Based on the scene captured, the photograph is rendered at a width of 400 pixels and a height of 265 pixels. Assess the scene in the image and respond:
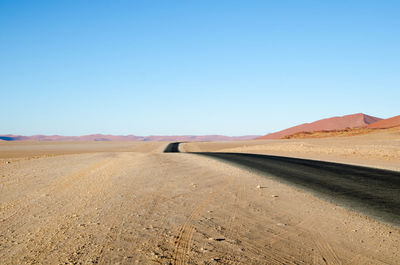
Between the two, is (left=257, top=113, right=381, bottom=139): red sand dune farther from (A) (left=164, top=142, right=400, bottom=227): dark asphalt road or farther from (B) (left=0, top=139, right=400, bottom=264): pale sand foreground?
(B) (left=0, top=139, right=400, bottom=264): pale sand foreground

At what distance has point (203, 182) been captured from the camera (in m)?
11.8

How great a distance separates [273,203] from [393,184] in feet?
19.2

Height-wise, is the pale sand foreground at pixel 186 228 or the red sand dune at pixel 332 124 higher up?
the red sand dune at pixel 332 124

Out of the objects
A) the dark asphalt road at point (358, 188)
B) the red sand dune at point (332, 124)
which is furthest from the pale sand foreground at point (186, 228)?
the red sand dune at point (332, 124)

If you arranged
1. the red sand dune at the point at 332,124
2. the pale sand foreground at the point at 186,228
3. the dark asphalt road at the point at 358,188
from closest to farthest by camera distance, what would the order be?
the pale sand foreground at the point at 186,228 < the dark asphalt road at the point at 358,188 < the red sand dune at the point at 332,124

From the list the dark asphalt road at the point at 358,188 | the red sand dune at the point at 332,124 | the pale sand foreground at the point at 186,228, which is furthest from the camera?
the red sand dune at the point at 332,124

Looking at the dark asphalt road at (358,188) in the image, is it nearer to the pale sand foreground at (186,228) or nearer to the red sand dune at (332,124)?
the pale sand foreground at (186,228)

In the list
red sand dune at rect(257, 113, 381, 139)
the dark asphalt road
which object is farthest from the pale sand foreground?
red sand dune at rect(257, 113, 381, 139)

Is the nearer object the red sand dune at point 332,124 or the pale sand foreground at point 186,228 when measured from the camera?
the pale sand foreground at point 186,228

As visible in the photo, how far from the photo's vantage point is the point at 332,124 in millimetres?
139250

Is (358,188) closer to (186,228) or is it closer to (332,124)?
(186,228)

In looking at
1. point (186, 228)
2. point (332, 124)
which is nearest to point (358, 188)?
Answer: point (186, 228)

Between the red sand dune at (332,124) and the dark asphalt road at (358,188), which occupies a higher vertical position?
the red sand dune at (332,124)

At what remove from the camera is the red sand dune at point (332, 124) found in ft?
440
